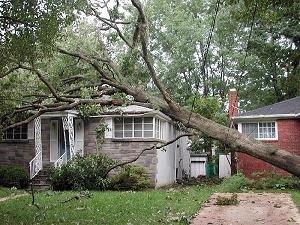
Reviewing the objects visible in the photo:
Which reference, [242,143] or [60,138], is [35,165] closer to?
[60,138]

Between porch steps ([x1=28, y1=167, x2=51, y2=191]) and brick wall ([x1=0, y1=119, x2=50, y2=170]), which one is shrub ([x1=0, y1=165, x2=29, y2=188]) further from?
brick wall ([x1=0, y1=119, x2=50, y2=170])

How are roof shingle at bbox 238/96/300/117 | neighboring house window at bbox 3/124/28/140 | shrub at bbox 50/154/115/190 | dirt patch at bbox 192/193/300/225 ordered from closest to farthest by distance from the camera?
1. dirt patch at bbox 192/193/300/225
2. shrub at bbox 50/154/115/190
3. roof shingle at bbox 238/96/300/117
4. neighboring house window at bbox 3/124/28/140

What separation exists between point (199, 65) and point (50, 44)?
2608cm

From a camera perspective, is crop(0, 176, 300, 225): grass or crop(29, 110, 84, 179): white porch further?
crop(29, 110, 84, 179): white porch

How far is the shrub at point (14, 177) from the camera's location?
64.8 feet

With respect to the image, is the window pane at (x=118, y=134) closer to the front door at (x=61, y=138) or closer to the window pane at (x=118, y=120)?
the window pane at (x=118, y=120)

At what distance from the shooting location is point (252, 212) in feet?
38.9

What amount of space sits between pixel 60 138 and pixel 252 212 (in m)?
12.3

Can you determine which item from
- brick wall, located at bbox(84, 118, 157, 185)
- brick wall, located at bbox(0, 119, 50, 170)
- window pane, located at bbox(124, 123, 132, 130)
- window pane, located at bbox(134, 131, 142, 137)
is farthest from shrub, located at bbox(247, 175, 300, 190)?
brick wall, located at bbox(0, 119, 50, 170)

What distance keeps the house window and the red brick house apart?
A: 163 inches

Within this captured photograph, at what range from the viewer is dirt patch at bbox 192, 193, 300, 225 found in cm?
1050

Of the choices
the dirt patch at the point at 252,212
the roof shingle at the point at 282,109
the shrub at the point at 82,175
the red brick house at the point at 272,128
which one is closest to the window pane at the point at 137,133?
the shrub at the point at 82,175

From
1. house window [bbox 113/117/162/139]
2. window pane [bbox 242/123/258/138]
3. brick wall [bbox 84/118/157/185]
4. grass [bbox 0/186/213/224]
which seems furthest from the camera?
window pane [bbox 242/123/258/138]

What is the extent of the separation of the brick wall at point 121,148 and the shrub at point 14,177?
3.04m
